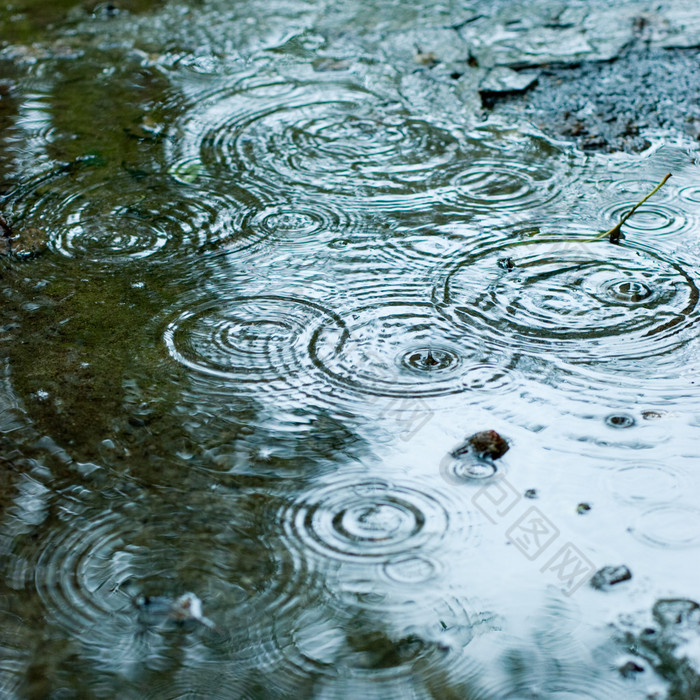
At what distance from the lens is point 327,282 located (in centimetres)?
211

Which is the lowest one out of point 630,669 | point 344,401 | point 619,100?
point 630,669

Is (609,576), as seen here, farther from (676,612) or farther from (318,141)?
(318,141)

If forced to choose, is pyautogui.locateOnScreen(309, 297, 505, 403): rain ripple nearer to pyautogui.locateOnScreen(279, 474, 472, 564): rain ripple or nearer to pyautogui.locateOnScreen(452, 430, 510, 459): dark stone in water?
pyautogui.locateOnScreen(452, 430, 510, 459): dark stone in water

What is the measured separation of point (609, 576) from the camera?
134cm

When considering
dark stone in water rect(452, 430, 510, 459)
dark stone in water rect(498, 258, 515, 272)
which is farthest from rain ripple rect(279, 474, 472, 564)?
dark stone in water rect(498, 258, 515, 272)

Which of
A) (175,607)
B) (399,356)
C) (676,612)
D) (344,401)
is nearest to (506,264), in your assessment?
(399,356)

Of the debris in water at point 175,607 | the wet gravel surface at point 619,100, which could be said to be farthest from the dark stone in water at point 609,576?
the wet gravel surface at point 619,100

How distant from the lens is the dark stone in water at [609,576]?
133 cm

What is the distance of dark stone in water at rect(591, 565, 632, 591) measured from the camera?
1.33m

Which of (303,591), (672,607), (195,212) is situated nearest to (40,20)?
(195,212)

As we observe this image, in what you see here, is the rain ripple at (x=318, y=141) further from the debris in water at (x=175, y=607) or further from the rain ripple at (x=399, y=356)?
the debris in water at (x=175, y=607)

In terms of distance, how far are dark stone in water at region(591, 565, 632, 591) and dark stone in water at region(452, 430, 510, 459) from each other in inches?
12.0

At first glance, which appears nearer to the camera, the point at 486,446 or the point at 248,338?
the point at 486,446

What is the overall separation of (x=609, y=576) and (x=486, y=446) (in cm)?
34
